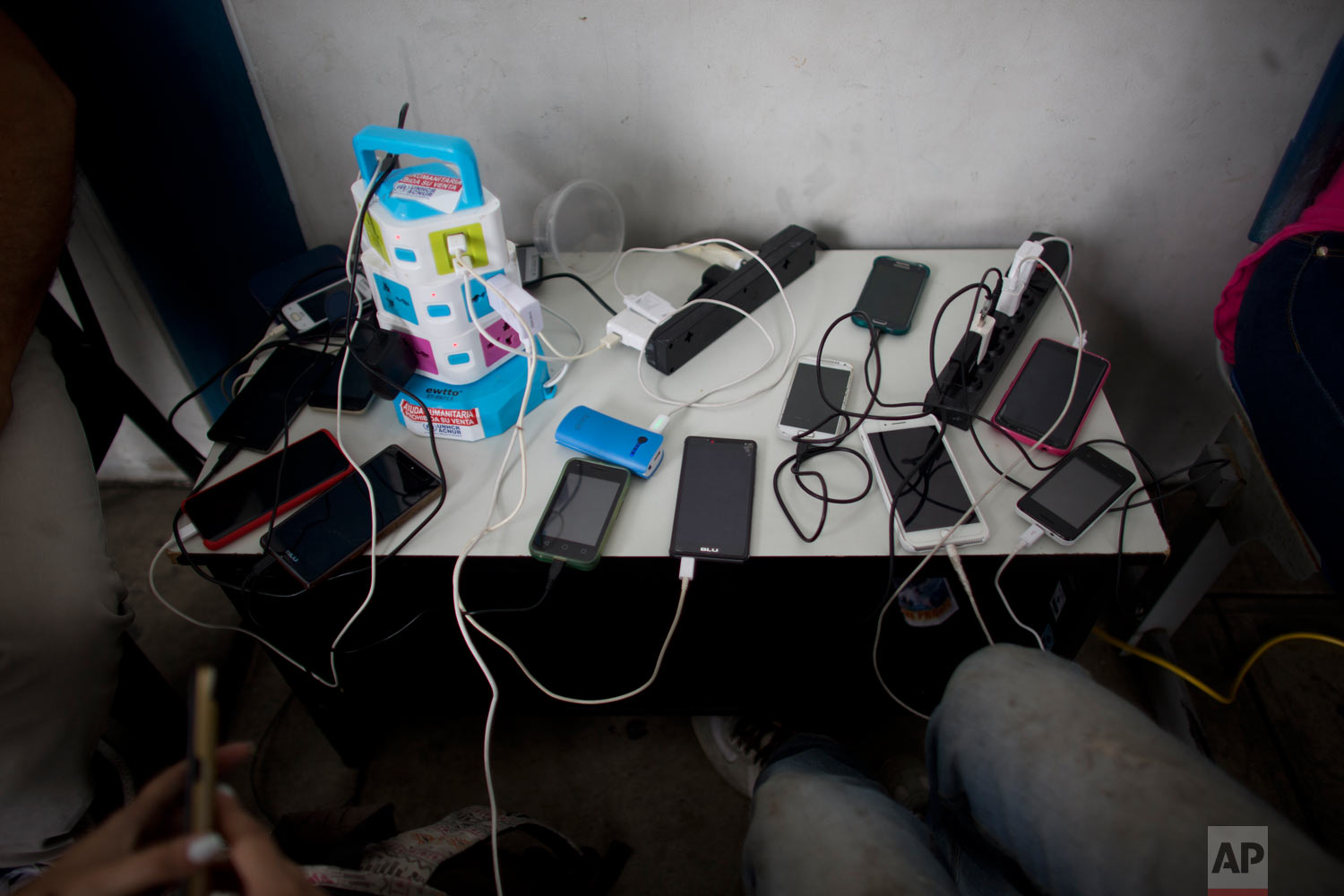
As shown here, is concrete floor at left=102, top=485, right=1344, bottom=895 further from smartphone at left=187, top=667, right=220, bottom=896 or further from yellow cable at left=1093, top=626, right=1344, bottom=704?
smartphone at left=187, top=667, right=220, bottom=896

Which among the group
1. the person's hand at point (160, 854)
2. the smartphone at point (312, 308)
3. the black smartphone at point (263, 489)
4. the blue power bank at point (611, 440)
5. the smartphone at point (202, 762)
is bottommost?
the black smartphone at point (263, 489)

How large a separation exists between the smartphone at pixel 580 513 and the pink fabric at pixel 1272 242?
89 cm

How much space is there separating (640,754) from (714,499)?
65cm

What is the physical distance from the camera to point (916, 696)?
1.16 m

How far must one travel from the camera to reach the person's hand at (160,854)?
0.32 metres

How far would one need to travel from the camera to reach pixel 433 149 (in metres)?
0.74

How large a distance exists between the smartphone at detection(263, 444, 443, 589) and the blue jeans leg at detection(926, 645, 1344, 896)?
2.15 feet

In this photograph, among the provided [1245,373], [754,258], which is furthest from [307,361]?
[1245,373]

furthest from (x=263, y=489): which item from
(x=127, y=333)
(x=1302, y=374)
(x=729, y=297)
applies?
(x=1302, y=374)

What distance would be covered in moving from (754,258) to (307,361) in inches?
25.9

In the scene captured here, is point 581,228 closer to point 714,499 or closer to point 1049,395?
point 714,499

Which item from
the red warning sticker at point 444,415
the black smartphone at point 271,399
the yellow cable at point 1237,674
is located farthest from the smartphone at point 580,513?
the yellow cable at point 1237,674

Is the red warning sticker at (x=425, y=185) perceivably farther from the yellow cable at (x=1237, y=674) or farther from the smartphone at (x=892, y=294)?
the yellow cable at (x=1237, y=674)

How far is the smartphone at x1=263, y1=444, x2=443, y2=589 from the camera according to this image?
29.2 inches
